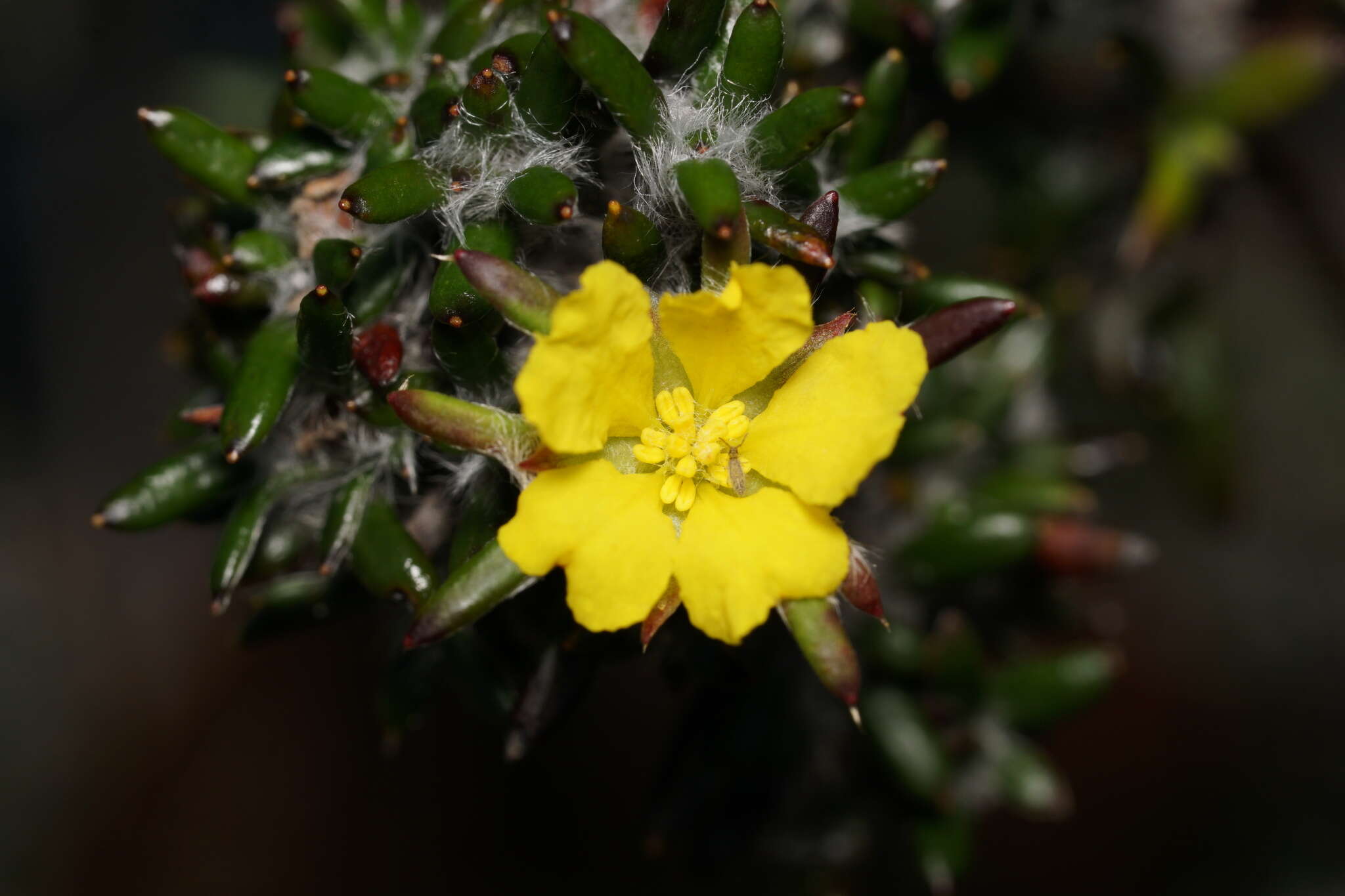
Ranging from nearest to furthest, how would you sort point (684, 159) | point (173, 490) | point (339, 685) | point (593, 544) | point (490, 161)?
point (593, 544)
point (684, 159)
point (490, 161)
point (173, 490)
point (339, 685)

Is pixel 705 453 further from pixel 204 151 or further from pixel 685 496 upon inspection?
pixel 204 151

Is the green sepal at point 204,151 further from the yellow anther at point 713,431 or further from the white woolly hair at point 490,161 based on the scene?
the yellow anther at point 713,431

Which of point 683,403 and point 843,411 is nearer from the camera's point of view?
point 843,411

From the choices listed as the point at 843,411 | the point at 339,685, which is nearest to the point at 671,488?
the point at 843,411

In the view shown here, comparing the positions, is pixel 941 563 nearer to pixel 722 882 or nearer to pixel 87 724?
pixel 722 882

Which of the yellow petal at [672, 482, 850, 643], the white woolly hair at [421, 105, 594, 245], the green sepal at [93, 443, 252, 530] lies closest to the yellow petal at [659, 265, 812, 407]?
the yellow petal at [672, 482, 850, 643]

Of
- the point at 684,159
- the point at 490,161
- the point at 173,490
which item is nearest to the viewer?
the point at 684,159

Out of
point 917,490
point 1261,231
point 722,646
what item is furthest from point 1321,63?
point 722,646

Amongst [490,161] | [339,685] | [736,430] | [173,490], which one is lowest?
[339,685]
